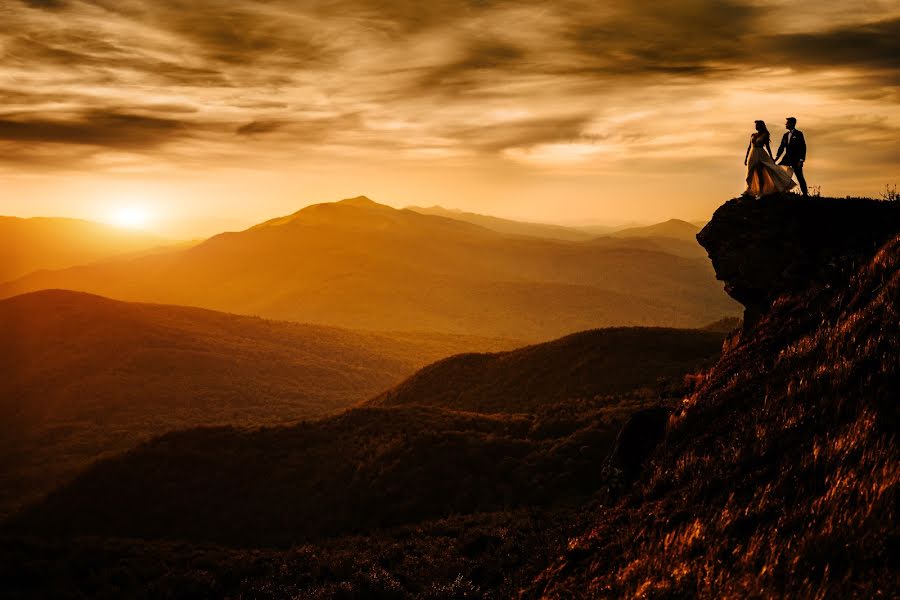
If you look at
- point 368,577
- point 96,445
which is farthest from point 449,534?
point 96,445

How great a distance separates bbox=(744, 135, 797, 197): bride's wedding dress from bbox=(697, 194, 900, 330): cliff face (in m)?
0.34

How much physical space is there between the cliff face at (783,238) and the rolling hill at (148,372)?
1936 inches

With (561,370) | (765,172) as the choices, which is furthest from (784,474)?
(561,370)

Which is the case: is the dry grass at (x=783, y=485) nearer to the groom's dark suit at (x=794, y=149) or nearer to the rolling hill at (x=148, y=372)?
the groom's dark suit at (x=794, y=149)

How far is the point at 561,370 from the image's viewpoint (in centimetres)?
4678

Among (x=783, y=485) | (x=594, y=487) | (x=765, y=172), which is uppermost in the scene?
(x=765, y=172)

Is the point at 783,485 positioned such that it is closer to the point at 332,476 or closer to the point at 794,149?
the point at 794,149

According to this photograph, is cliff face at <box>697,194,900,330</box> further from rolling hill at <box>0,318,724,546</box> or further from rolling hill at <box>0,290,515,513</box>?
rolling hill at <box>0,290,515,513</box>

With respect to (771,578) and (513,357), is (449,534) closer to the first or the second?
(771,578)

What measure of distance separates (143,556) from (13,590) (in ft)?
12.2

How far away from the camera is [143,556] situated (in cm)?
1972

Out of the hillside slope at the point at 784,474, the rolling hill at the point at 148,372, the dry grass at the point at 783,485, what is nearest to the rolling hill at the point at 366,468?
the hillside slope at the point at 784,474

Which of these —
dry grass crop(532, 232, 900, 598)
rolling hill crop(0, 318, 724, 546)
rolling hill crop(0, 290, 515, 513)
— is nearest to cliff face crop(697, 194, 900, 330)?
dry grass crop(532, 232, 900, 598)

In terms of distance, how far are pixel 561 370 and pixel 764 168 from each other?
31.5 metres
